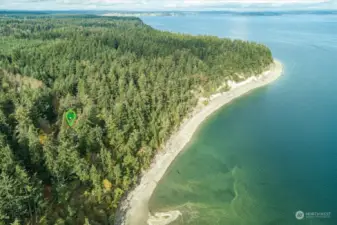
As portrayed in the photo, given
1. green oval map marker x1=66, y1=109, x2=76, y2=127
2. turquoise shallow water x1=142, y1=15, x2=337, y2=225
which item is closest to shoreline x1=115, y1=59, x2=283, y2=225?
turquoise shallow water x1=142, y1=15, x2=337, y2=225

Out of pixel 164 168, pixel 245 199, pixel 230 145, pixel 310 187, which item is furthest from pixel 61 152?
pixel 310 187

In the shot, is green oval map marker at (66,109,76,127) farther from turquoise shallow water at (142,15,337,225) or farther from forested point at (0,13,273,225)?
turquoise shallow water at (142,15,337,225)

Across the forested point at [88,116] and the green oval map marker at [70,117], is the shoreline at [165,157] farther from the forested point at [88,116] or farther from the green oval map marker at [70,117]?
the green oval map marker at [70,117]

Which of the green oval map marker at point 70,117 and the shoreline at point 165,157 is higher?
the green oval map marker at point 70,117

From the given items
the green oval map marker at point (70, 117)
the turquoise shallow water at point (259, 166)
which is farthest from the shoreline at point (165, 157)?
the green oval map marker at point (70, 117)

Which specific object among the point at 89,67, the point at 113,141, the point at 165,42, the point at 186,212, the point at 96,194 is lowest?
the point at 186,212

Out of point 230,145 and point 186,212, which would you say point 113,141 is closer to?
point 186,212
